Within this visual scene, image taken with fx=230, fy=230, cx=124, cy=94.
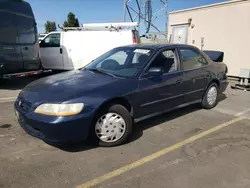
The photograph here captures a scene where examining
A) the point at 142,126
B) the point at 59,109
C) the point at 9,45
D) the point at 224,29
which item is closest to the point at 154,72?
the point at 142,126

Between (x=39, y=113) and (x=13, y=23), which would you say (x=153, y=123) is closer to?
(x=39, y=113)

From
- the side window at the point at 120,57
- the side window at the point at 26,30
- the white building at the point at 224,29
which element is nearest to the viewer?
the side window at the point at 120,57

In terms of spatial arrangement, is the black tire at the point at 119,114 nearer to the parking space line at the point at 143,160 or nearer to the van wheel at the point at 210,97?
the parking space line at the point at 143,160

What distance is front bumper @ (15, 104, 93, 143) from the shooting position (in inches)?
114

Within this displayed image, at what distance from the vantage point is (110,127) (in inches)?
131

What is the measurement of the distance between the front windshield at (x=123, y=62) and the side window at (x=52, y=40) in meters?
5.03

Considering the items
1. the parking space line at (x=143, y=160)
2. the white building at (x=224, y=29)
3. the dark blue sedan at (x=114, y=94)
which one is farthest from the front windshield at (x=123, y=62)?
the white building at (x=224, y=29)

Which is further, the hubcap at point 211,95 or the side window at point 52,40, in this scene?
the side window at point 52,40

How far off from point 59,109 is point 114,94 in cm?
80

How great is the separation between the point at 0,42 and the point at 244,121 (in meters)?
6.43

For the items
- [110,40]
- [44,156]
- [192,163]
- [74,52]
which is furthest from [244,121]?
[74,52]

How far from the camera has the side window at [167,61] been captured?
Result: 408 cm

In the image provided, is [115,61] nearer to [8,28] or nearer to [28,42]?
[8,28]

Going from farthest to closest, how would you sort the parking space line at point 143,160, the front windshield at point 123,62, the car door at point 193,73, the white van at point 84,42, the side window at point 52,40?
1. the side window at point 52,40
2. the white van at point 84,42
3. the car door at point 193,73
4. the front windshield at point 123,62
5. the parking space line at point 143,160
